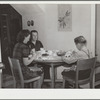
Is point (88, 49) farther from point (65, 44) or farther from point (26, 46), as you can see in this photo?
point (26, 46)

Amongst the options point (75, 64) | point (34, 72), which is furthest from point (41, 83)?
point (75, 64)

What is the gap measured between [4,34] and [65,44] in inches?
11.9

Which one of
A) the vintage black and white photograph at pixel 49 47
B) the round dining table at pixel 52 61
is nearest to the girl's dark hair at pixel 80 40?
the vintage black and white photograph at pixel 49 47

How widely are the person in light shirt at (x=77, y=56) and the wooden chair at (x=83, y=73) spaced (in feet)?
0.04

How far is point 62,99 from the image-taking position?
39.4 inches

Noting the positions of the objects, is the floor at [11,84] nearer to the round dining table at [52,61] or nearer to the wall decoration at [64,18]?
the round dining table at [52,61]

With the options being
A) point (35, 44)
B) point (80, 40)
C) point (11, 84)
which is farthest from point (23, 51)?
point (80, 40)

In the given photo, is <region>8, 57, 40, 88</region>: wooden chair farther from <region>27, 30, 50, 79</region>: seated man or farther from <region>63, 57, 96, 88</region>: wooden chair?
<region>63, 57, 96, 88</region>: wooden chair

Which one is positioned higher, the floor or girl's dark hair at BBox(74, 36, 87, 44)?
girl's dark hair at BBox(74, 36, 87, 44)

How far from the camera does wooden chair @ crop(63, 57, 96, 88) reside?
1005 mm

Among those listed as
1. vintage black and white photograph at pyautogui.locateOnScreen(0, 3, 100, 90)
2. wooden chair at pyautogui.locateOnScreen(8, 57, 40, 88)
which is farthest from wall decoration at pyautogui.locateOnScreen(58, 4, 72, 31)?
wooden chair at pyautogui.locateOnScreen(8, 57, 40, 88)

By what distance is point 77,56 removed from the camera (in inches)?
40.0

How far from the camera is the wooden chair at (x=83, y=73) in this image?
3.30 ft

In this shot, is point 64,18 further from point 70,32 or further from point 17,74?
point 17,74
